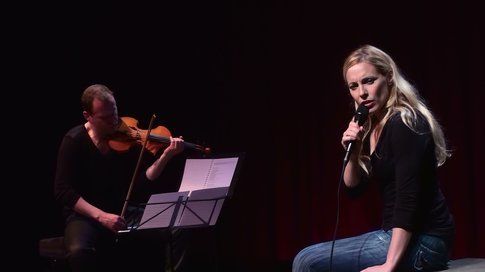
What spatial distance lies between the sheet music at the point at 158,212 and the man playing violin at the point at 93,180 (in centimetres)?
36

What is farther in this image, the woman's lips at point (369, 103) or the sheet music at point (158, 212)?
the sheet music at point (158, 212)

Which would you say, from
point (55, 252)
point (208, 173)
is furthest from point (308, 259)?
point (55, 252)

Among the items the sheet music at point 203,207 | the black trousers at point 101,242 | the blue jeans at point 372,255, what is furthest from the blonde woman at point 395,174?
the black trousers at point 101,242

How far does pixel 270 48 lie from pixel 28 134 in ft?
7.02

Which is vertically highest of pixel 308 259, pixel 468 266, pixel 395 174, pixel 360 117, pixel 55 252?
pixel 360 117

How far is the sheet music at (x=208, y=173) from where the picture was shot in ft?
12.0

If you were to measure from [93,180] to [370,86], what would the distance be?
233 cm

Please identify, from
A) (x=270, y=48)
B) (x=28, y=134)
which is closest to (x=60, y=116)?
(x=28, y=134)

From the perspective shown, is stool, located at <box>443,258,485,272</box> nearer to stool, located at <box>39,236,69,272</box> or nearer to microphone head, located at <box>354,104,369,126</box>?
microphone head, located at <box>354,104,369,126</box>

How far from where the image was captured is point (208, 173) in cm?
371

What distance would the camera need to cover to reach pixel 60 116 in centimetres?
528

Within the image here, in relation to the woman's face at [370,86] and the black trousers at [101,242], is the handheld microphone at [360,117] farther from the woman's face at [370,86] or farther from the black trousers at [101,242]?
the black trousers at [101,242]

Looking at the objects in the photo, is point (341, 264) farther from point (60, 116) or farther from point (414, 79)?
point (60, 116)

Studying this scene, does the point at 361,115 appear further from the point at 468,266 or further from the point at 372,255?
the point at 468,266
